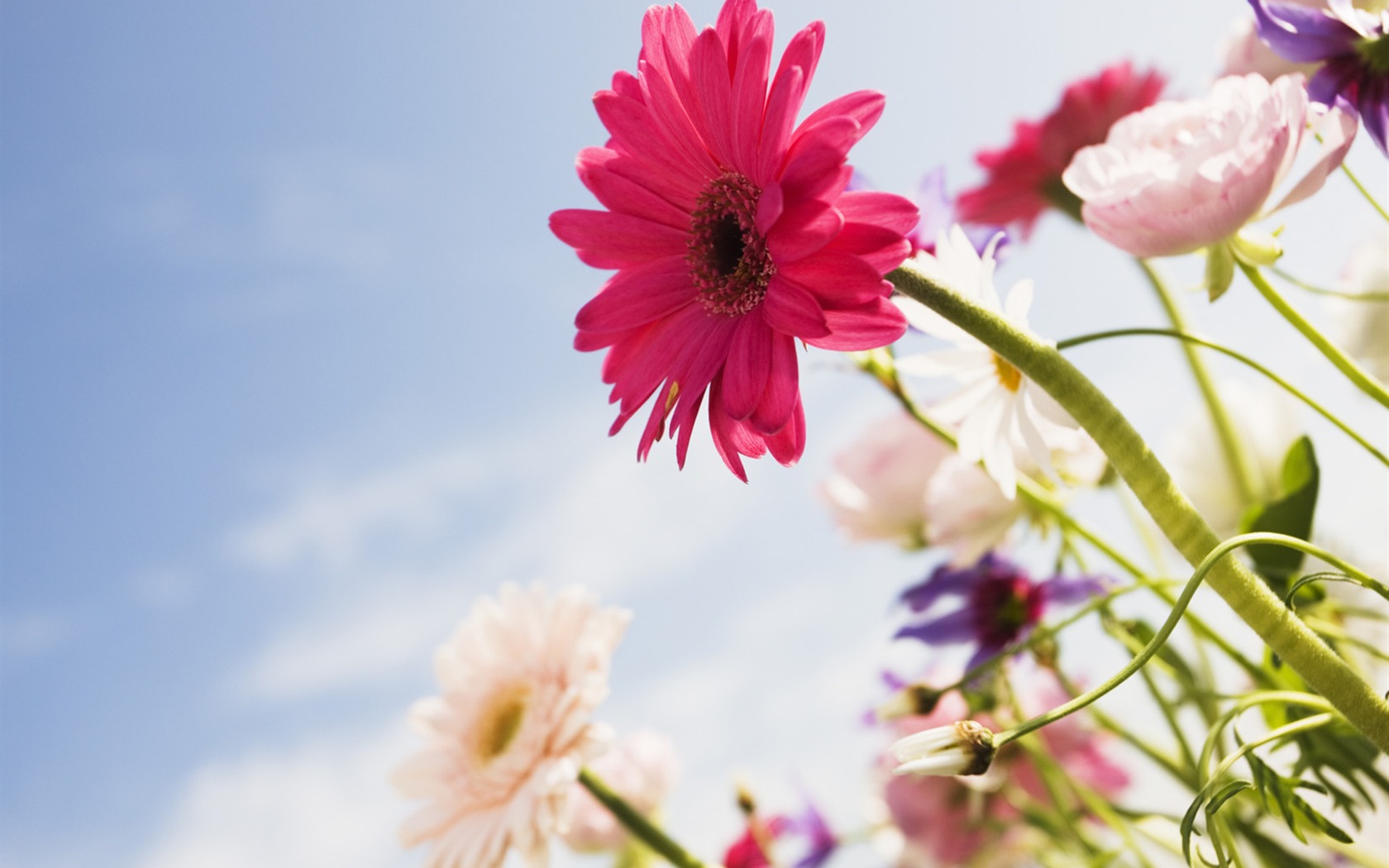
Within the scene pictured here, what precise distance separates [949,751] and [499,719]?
0.36 m

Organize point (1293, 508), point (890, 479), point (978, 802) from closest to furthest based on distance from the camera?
1. point (1293, 508)
2. point (890, 479)
3. point (978, 802)

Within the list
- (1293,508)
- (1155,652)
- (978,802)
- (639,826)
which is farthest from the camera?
(978,802)

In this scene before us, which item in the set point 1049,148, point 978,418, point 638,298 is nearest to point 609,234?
point 638,298

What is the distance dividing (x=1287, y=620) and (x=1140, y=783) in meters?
0.59

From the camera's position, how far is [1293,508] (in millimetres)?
Result: 341

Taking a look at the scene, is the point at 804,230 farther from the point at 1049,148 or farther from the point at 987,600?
the point at 1049,148

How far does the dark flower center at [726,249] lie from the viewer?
30cm

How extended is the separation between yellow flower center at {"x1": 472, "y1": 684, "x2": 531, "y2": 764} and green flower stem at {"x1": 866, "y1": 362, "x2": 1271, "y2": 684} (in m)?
0.26

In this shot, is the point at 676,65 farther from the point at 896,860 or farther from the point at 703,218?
the point at 896,860

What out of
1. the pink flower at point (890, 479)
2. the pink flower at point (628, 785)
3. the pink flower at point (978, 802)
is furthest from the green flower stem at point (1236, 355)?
the pink flower at point (628, 785)

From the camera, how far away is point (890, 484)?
554 millimetres

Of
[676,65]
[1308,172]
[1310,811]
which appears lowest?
[1310,811]

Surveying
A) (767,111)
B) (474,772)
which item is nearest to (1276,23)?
(767,111)

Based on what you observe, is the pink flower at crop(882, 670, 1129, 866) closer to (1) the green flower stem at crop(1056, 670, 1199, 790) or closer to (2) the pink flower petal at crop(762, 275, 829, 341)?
(1) the green flower stem at crop(1056, 670, 1199, 790)
